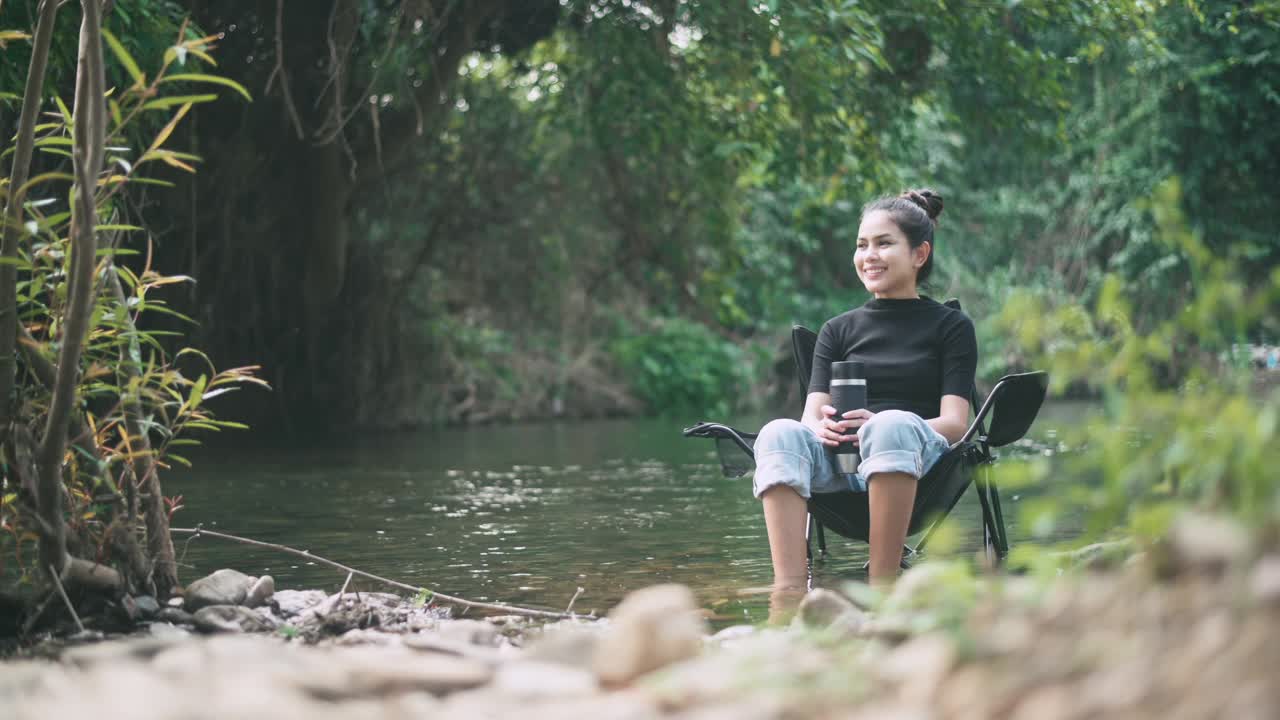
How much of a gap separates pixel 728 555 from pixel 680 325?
57.3 feet

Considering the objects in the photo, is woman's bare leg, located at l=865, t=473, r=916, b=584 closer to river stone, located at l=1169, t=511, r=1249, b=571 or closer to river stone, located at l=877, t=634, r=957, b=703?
river stone, located at l=877, t=634, r=957, b=703

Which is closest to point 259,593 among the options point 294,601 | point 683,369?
point 294,601

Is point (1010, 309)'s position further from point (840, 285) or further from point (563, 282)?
point (840, 285)

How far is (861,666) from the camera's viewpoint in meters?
2.12

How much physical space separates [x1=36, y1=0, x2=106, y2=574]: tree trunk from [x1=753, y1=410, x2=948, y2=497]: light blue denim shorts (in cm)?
195

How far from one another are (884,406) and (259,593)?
214 centimetres

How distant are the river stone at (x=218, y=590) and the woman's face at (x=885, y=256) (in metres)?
2.28

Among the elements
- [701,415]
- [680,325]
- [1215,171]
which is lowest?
[701,415]

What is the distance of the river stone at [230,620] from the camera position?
12.0ft

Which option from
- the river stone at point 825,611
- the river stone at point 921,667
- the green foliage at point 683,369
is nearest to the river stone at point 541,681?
the river stone at point 921,667

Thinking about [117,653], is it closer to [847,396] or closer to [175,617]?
[175,617]

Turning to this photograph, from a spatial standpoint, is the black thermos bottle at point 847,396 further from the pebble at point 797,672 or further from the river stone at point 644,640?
the river stone at point 644,640

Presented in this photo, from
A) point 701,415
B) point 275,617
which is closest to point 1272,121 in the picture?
point 701,415

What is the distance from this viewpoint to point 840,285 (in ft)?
88.2
